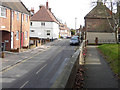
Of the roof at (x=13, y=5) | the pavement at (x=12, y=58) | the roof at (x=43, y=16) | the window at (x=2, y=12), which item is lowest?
the pavement at (x=12, y=58)

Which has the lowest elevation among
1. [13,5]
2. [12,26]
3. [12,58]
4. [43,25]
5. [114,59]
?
[12,58]

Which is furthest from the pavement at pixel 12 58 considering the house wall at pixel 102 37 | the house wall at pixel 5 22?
the house wall at pixel 102 37

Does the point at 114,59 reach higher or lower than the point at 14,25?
lower

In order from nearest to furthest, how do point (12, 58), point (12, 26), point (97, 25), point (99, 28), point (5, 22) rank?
1. point (12, 58)
2. point (5, 22)
3. point (12, 26)
4. point (99, 28)
5. point (97, 25)

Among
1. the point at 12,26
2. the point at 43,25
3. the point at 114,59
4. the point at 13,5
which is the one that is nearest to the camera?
the point at 114,59

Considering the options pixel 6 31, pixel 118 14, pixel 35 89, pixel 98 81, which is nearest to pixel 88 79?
pixel 98 81

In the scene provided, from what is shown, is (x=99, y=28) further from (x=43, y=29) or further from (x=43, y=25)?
(x=43, y=29)

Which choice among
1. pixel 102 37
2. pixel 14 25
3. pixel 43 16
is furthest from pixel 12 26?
pixel 43 16

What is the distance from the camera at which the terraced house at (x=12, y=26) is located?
23.0 m

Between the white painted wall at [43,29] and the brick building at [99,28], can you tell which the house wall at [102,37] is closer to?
the brick building at [99,28]

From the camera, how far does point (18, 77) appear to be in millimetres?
11672

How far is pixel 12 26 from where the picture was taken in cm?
2552

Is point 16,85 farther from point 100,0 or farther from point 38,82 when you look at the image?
point 100,0

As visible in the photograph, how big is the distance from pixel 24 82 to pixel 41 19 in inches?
1787
